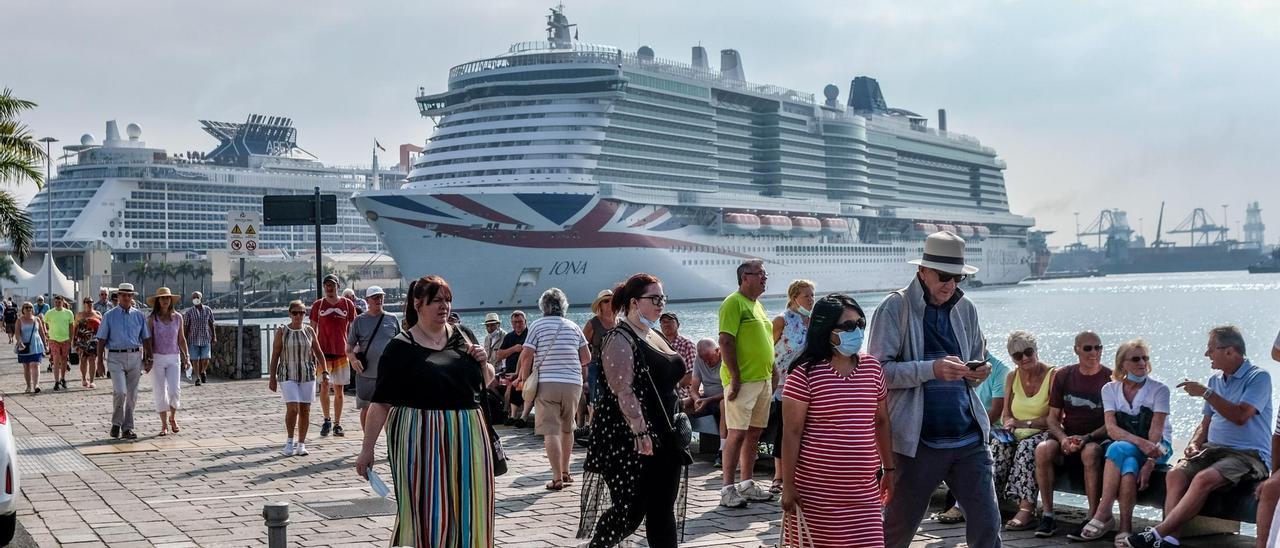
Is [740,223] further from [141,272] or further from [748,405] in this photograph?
[748,405]

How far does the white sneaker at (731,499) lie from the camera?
26.5 feet

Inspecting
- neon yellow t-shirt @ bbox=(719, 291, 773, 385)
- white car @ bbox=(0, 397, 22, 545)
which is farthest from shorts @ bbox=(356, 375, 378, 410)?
white car @ bbox=(0, 397, 22, 545)

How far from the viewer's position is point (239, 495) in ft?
28.9

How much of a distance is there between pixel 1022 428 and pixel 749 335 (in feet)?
5.70

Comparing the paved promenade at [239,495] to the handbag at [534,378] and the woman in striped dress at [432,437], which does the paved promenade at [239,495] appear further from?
the woman in striped dress at [432,437]

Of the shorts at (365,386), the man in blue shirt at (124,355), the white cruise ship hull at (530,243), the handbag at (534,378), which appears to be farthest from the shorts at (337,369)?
the white cruise ship hull at (530,243)

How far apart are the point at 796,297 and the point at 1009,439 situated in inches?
69.8

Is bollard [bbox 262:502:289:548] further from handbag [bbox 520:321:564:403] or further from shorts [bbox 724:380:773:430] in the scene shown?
handbag [bbox 520:321:564:403]

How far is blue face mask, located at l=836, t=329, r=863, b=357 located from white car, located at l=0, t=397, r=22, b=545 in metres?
4.50

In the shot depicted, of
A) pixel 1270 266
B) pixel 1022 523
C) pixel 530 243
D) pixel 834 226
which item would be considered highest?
pixel 834 226

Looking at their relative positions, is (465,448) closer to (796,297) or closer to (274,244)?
(796,297)

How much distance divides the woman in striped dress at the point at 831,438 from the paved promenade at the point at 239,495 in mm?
2118

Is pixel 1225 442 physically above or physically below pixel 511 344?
below

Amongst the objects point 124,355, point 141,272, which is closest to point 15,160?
point 124,355
